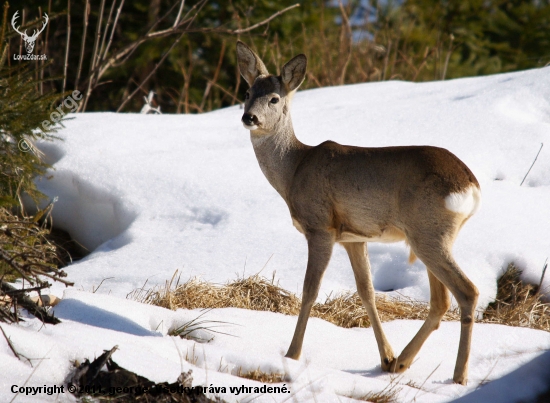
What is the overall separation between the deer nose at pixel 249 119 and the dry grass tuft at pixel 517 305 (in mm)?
2215

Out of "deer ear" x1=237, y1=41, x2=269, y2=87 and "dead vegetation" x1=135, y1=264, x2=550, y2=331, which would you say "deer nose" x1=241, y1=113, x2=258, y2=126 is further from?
"dead vegetation" x1=135, y1=264, x2=550, y2=331

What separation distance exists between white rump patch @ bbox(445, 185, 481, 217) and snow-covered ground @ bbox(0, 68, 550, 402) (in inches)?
36.9

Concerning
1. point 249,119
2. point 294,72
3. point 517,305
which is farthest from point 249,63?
point 517,305

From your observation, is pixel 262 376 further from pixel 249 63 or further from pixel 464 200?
pixel 249 63

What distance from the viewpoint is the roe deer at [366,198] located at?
3.83 m

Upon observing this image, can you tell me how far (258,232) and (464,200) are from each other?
2.36m

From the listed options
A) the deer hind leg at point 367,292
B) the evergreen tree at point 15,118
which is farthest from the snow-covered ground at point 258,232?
the evergreen tree at point 15,118

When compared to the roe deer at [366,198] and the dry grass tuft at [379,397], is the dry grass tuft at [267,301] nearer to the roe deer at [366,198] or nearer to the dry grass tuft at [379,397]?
the roe deer at [366,198]

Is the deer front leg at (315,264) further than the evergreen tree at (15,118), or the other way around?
the evergreen tree at (15,118)

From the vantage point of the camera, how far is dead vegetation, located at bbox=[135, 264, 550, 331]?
480 cm

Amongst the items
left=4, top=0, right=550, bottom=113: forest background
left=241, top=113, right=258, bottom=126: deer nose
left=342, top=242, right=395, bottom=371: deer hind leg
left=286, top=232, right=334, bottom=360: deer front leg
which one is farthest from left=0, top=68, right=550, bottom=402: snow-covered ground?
left=4, top=0, right=550, bottom=113: forest background

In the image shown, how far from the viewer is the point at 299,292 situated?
5.22m

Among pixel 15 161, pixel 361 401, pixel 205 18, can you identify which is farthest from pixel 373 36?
pixel 361 401

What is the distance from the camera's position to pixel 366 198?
405 cm
